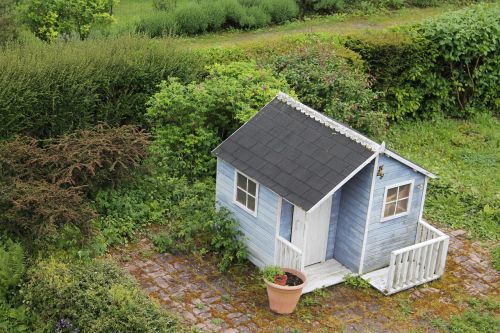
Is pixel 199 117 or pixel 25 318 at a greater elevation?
pixel 199 117

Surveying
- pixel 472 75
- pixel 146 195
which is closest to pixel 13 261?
pixel 146 195

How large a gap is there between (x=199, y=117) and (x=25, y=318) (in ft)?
17.5

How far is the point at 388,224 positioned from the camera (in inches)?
468

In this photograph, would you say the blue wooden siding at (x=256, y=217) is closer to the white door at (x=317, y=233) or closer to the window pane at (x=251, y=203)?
the window pane at (x=251, y=203)

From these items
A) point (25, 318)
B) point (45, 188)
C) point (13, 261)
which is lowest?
point (25, 318)

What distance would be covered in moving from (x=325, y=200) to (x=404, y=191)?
1.35 metres

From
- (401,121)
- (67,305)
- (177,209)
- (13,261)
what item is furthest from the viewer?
(401,121)

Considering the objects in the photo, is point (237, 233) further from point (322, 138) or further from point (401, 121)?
point (401, 121)

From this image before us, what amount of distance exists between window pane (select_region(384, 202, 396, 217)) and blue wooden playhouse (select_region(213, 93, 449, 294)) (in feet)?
0.06

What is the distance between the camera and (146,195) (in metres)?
13.6

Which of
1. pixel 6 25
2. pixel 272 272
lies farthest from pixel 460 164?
pixel 6 25

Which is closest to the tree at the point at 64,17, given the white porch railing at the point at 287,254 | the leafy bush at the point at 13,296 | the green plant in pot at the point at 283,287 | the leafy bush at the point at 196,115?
the leafy bush at the point at 196,115

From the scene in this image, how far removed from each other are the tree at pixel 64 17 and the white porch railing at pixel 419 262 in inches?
406

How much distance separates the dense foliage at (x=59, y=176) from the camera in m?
10.9
